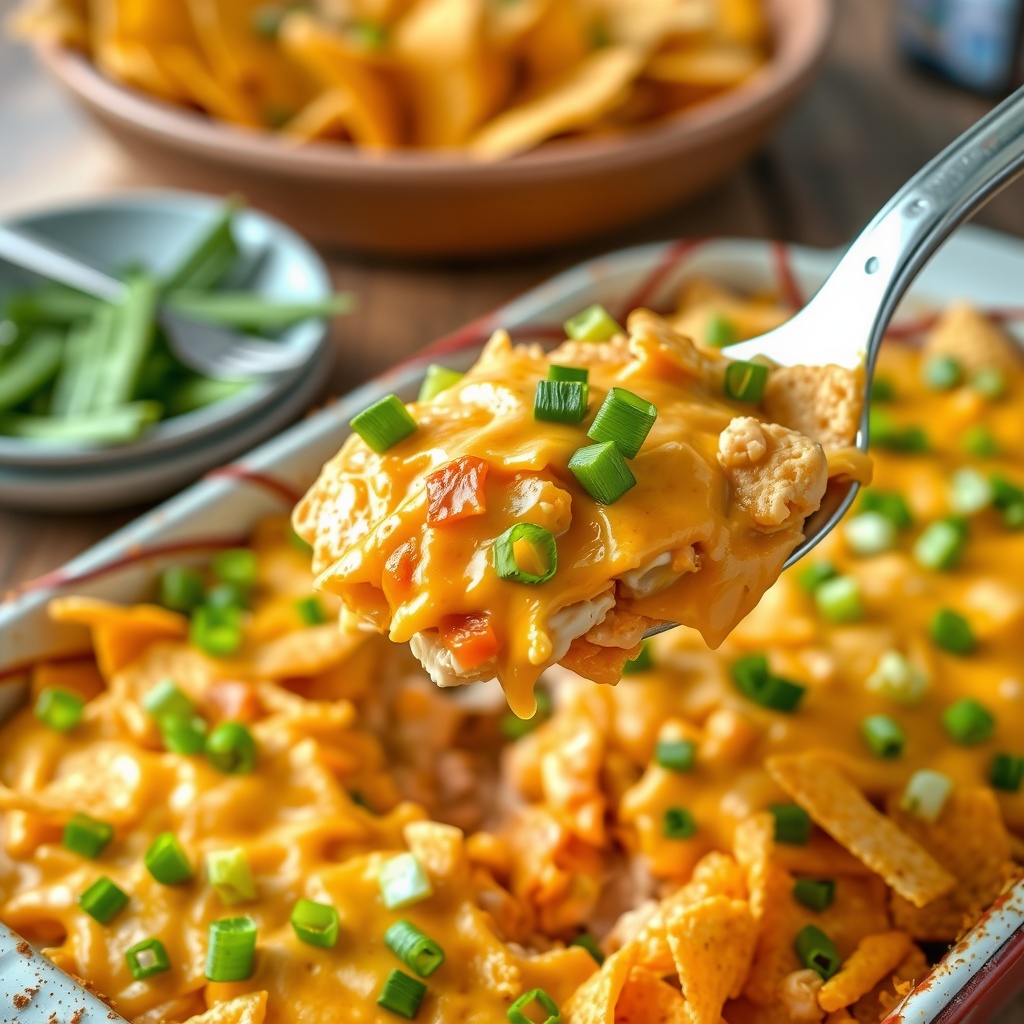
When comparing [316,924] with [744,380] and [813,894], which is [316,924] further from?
[744,380]

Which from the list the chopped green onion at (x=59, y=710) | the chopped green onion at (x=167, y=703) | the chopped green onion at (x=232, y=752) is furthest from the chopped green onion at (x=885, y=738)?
the chopped green onion at (x=59, y=710)

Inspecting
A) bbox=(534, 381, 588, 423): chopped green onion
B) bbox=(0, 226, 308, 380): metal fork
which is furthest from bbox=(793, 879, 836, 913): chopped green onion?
bbox=(0, 226, 308, 380): metal fork

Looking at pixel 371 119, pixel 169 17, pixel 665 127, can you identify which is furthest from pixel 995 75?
pixel 169 17

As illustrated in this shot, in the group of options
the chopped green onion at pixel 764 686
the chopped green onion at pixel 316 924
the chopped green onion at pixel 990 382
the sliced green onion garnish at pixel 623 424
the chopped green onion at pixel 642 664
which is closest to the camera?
the sliced green onion garnish at pixel 623 424

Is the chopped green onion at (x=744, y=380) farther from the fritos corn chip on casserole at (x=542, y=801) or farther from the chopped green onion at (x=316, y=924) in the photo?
the chopped green onion at (x=316, y=924)

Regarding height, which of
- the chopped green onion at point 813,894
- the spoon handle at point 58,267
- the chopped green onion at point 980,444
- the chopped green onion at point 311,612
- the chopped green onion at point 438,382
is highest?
the chopped green onion at point 438,382

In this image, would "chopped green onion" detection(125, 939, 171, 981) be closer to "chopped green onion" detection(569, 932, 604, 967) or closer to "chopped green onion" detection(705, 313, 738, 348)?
"chopped green onion" detection(569, 932, 604, 967)

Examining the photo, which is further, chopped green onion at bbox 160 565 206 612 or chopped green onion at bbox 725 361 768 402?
chopped green onion at bbox 160 565 206 612
